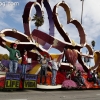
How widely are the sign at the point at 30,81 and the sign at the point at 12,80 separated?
46cm

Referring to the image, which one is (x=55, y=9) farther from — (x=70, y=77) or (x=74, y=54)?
(x=70, y=77)

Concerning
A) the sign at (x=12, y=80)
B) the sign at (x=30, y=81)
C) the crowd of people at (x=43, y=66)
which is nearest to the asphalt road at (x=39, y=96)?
the sign at (x=12, y=80)

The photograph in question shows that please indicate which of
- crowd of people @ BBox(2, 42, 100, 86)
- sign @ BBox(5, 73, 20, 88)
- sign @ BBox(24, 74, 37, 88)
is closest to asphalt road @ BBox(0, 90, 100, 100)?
sign @ BBox(5, 73, 20, 88)

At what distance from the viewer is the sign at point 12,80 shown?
10.6m

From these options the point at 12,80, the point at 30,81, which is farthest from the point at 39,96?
the point at 30,81

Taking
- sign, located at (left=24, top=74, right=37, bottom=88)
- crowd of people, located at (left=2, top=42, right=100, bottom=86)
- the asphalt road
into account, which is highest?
crowd of people, located at (left=2, top=42, right=100, bottom=86)

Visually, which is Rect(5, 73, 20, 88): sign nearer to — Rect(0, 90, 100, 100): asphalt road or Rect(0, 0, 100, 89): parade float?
Rect(0, 0, 100, 89): parade float

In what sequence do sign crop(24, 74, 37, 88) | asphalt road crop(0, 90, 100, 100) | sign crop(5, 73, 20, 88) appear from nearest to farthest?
asphalt road crop(0, 90, 100, 100), sign crop(5, 73, 20, 88), sign crop(24, 74, 37, 88)

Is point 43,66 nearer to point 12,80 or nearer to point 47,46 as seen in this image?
point 12,80

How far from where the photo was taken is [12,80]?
10.8m

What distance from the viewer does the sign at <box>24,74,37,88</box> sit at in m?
11.3

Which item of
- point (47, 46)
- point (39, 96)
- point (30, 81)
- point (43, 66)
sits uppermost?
point (47, 46)

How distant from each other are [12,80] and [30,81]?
1039mm

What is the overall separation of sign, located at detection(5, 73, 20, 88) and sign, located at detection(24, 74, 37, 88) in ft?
1.49
